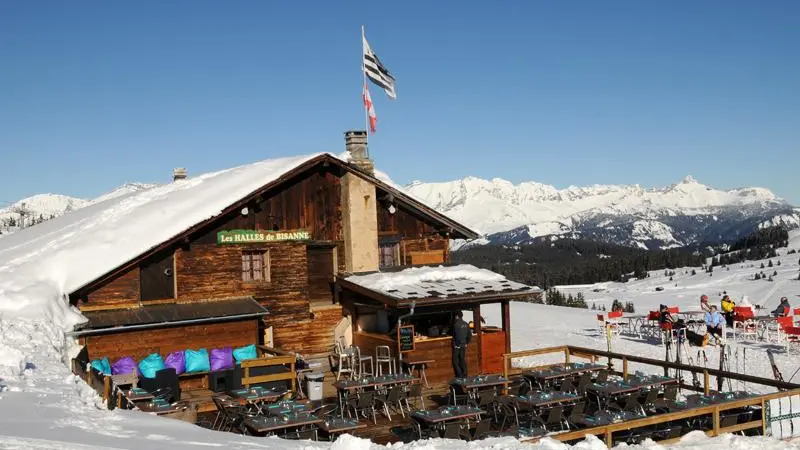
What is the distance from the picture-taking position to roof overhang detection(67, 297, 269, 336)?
1736 centimetres

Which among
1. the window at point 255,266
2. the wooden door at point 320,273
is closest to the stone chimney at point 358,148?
the wooden door at point 320,273

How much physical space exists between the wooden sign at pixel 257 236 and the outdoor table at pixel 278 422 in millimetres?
7842

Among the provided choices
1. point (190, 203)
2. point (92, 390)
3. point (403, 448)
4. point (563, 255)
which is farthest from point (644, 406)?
point (563, 255)

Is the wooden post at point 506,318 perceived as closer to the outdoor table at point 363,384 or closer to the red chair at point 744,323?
the outdoor table at point 363,384

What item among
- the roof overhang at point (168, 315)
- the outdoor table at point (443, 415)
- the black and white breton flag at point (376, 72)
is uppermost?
the black and white breton flag at point (376, 72)

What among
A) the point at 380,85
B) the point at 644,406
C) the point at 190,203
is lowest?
the point at 644,406

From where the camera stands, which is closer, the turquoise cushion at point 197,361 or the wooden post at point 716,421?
the wooden post at point 716,421

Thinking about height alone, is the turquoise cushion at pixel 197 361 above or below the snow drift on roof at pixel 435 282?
below

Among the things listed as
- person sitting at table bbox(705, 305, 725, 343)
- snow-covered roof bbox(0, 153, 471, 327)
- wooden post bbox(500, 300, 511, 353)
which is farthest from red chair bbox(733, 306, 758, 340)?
snow-covered roof bbox(0, 153, 471, 327)

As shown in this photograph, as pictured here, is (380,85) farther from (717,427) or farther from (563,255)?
(563,255)

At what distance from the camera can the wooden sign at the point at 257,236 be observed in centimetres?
1998

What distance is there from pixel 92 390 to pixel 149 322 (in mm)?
5590

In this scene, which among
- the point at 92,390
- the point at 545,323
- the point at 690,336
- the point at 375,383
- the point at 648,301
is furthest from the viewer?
the point at 648,301

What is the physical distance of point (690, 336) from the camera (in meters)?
24.1
